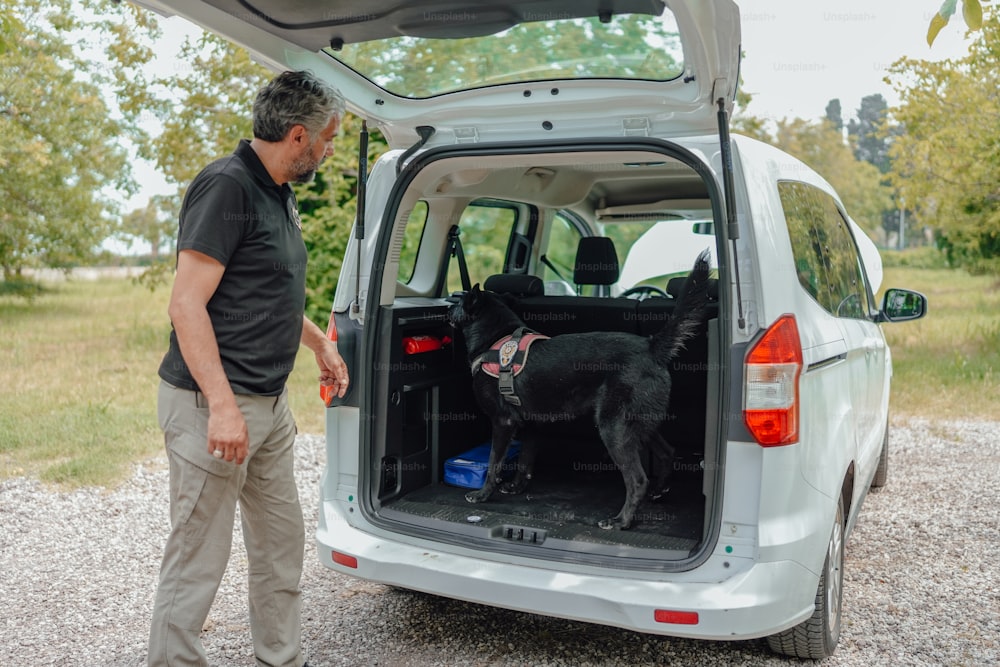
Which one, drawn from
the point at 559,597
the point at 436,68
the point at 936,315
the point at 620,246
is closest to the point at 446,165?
the point at 436,68

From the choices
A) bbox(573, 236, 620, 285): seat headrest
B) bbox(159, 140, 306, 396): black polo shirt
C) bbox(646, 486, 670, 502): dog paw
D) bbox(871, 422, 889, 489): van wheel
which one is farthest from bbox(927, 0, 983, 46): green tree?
bbox(871, 422, 889, 489): van wheel

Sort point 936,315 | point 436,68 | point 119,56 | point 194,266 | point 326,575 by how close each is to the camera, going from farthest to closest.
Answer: point 936,315 < point 119,56 < point 326,575 < point 436,68 < point 194,266

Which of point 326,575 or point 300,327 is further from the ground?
point 300,327

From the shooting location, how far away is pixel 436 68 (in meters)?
3.12

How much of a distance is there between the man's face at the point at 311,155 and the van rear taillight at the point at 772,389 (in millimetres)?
1564

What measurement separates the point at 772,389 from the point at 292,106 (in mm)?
1781

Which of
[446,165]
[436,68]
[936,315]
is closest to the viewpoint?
[436,68]

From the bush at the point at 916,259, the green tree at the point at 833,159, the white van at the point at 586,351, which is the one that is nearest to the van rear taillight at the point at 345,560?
the white van at the point at 586,351

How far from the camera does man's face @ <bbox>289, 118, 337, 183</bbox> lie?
274 centimetres

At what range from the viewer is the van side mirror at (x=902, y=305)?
14.6ft

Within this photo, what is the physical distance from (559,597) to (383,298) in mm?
1431

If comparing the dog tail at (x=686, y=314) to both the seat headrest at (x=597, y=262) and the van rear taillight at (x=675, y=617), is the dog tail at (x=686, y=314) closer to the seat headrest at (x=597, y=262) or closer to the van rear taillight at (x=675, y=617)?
the van rear taillight at (x=675, y=617)

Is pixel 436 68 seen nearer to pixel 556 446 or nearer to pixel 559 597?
pixel 559 597

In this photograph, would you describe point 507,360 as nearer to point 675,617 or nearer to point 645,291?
point 675,617
